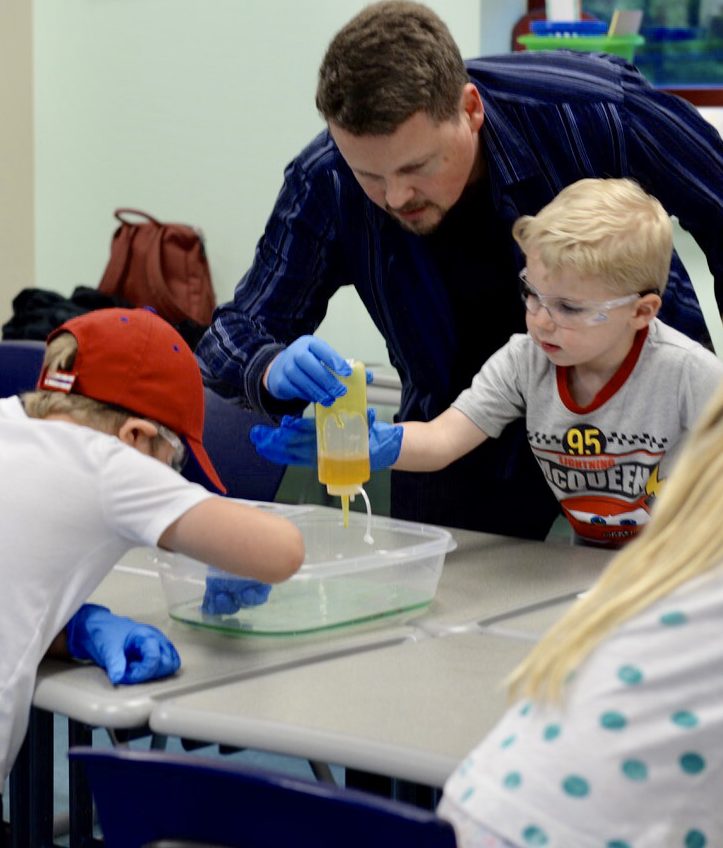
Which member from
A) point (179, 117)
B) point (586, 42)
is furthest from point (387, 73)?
point (179, 117)

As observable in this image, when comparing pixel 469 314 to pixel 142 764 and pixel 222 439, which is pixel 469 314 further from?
pixel 142 764

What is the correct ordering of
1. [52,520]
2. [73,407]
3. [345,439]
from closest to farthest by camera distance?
[52,520] → [73,407] → [345,439]

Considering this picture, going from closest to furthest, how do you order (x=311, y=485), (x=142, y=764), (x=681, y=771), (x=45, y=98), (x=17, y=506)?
(x=681, y=771) < (x=142, y=764) < (x=17, y=506) < (x=311, y=485) < (x=45, y=98)

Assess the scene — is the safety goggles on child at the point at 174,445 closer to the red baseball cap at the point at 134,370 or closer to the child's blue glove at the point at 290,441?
the red baseball cap at the point at 134,370

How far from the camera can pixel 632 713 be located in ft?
3.52

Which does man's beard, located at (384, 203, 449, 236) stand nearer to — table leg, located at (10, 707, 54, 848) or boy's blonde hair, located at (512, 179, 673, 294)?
boy's blonde hair, located at (512, 179, 673, 294)

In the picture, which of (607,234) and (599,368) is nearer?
(607,234)

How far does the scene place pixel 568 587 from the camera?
203cm

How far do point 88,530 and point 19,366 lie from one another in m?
1.85

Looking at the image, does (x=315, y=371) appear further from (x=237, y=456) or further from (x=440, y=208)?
(x=237, y=456)

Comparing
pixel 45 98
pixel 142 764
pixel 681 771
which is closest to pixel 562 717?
pixel 681 771

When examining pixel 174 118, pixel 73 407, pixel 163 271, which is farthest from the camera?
pixel 174 118

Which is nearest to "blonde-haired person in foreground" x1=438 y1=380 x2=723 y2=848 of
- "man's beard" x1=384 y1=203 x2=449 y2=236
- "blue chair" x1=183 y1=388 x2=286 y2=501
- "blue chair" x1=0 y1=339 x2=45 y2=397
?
"man's beard" x1=384 y1=203 x2=449 y2=236

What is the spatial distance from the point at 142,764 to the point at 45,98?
14.8 ft
